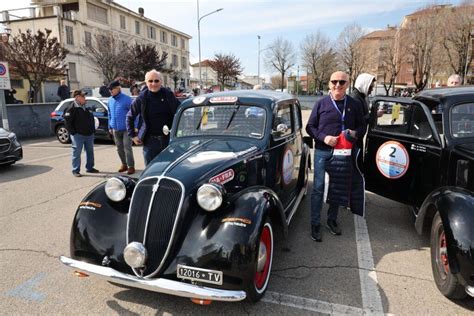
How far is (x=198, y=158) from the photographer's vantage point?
323 centimetres

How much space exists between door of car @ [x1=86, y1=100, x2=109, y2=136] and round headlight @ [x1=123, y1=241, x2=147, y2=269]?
30.5 ft

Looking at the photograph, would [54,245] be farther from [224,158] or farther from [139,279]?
[224,158]

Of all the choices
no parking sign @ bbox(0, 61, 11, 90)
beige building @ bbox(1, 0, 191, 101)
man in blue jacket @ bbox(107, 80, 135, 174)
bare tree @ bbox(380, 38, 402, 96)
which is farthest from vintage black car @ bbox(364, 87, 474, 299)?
bare tree @ bbox(380, 38, 402, 96)

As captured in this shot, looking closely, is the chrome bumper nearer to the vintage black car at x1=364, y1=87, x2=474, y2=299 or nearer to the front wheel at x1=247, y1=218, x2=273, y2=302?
the front wheel at x1=247, y1=218, x2=273, y2=302

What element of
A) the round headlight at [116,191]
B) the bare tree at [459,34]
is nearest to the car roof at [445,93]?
the round headlight at [116,191]

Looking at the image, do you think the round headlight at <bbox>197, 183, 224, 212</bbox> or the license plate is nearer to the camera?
the license plate

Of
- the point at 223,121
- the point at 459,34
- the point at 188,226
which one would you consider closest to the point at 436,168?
the point at 223,121

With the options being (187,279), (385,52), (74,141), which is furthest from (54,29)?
(187,279)

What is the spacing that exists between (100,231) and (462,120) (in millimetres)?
3927

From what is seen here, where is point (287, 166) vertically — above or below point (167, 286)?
above

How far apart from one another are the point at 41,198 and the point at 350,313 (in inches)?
207

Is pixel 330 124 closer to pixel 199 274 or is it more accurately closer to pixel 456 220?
pixel 456 220

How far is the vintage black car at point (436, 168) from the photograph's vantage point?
2.73 metres

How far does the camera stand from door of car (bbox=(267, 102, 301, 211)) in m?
3.92
